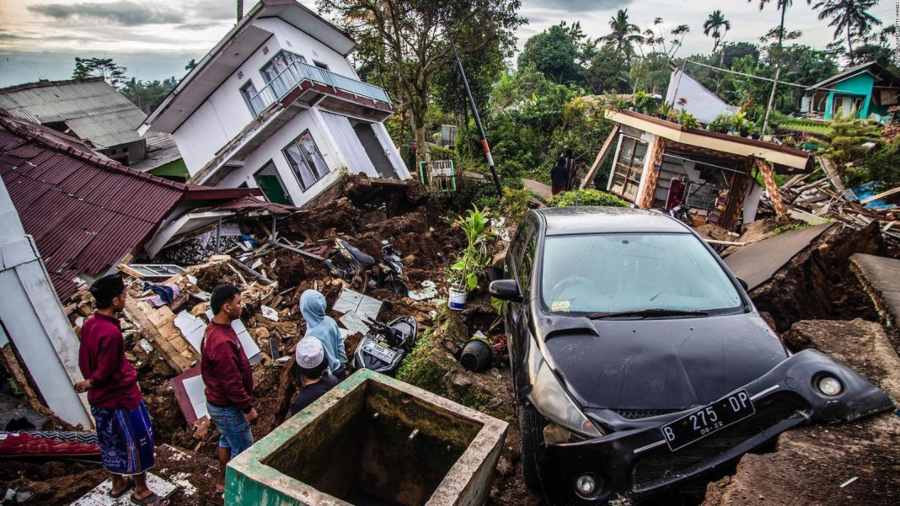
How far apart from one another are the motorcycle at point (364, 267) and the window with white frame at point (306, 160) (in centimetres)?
709

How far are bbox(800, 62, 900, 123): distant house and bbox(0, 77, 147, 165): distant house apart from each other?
130ft

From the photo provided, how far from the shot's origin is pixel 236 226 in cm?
1017

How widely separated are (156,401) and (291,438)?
13.3 feet

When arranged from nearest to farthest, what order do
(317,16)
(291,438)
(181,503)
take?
(291,438) < (181,503) < (317,16)

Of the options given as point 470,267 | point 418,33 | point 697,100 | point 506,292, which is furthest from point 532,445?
point 697,100

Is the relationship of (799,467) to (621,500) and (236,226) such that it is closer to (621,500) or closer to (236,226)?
(621,500)

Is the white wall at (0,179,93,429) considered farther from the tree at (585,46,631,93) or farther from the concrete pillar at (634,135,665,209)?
the tree at (585,46,631,93)

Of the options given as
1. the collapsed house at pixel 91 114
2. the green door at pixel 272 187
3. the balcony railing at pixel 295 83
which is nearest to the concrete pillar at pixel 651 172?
the balcony railing at pixel 295 83

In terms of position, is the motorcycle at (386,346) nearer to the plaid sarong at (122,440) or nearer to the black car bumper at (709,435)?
the plaid sarong at (122,440)

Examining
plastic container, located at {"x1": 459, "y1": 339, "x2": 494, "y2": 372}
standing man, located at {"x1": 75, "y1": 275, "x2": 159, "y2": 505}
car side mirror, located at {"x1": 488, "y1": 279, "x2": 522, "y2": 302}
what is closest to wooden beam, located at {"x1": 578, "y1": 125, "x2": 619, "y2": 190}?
plastic container, located at {"x1": 459, "y1": 339, "x2": 494, "y2": 372}

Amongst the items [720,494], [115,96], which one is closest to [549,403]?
[720,494]

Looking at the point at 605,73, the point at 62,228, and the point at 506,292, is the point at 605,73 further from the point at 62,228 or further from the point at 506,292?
the point at 506,292

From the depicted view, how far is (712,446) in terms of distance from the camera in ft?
8.38

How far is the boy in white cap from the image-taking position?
3.61 m
